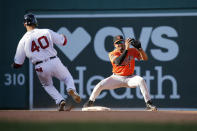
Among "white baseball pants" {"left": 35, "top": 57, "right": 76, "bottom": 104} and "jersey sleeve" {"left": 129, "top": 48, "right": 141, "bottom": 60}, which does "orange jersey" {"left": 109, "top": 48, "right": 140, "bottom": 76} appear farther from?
"white baseball pants" {"left": 35, "top": 57, "right": 76, "bottom": 104}

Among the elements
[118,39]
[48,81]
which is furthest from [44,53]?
[118,39]

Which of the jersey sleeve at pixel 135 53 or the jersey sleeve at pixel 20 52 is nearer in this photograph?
the jersey sleeve at pixel 20 52

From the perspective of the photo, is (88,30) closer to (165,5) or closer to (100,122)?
(165,5)

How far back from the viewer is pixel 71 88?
8.52 metres

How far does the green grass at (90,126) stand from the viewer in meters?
5.91

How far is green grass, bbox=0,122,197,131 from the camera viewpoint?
591 cm

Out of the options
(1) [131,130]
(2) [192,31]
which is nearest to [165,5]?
(2) [192,31]

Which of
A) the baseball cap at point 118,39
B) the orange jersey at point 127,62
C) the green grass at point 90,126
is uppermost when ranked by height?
the baseball cap at point 118,39

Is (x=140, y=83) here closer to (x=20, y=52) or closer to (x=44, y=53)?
(x=44, y=53)

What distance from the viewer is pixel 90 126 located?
20.6 feet

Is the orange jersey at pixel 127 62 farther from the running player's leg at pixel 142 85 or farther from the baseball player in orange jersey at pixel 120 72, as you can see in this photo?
the running player's leg at pixel 142 85

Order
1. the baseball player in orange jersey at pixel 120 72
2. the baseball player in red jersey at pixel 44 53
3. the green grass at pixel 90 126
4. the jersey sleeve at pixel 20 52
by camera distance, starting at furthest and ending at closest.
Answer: the baseball player in orange jersey at pixel 120 72 → the jersey sleeve at pixel 20 52 → the baseball player in red jersey at pixel 44 53 → the green grass at pixel 90 126

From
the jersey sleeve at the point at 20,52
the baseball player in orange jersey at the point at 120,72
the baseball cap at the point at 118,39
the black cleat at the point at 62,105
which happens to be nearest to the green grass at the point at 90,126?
the black cleat at the point at 62,105

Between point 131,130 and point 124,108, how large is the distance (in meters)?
4.97
